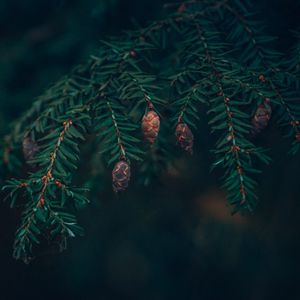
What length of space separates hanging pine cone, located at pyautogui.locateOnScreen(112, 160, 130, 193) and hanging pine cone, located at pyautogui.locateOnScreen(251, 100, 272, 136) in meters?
0.23

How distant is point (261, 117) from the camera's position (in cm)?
71

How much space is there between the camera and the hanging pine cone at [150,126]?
0.69 metres

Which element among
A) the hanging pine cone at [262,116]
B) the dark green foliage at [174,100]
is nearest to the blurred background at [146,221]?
the dark green foliage at [174,100]

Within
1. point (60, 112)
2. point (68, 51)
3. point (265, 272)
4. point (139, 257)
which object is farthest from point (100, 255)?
point (60, 112)

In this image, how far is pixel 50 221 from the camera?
2.31 ft

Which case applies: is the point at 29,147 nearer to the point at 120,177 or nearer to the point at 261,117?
the point at 120,177

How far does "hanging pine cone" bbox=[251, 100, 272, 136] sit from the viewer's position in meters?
0.70

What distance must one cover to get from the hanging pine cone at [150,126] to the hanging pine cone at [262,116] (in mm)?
170

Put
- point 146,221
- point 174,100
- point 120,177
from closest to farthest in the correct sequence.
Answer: point 120,177 → point 174,100 → point 146,221

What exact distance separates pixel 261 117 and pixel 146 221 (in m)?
1.06

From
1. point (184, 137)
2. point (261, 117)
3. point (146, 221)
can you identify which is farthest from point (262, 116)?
point (146, 221)

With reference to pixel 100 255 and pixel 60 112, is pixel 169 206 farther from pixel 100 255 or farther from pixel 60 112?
pixel 60 112

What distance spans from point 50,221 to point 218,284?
1173 mm

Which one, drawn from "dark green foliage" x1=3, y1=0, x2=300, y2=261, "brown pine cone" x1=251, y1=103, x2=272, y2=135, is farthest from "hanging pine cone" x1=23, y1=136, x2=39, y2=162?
"brown pine cone" x1=251, y1=103, x2=272, y2=135
